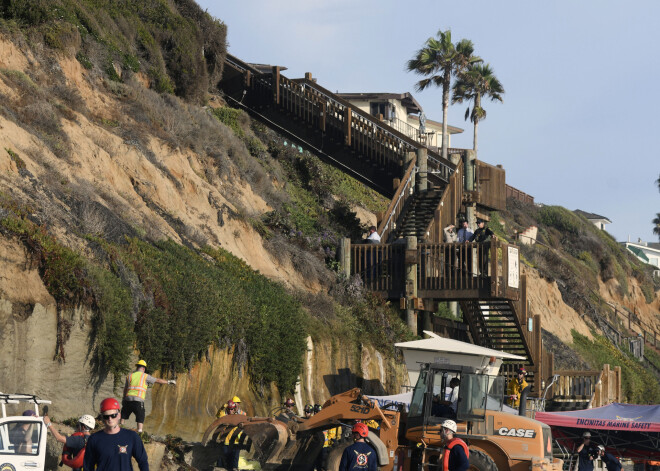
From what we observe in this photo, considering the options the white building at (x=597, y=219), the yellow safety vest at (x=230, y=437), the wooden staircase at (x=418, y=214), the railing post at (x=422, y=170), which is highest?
the white building at (x=597, y=219)

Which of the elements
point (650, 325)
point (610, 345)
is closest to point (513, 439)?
point (610, 345)

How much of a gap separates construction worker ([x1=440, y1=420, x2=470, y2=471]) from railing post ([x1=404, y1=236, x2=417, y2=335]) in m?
17.1

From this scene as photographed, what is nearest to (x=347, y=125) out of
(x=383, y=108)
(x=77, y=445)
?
(x=77, y=445)

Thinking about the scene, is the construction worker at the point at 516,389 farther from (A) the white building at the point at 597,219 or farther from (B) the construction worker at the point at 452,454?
(A) the white building at the point at 597,219

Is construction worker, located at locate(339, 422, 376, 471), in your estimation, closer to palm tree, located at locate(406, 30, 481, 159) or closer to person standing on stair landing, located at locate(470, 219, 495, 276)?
person standing on stair landing, located at locate(470, 219, 495, 276)

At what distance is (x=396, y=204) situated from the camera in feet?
108

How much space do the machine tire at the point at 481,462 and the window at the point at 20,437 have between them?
6664 mm

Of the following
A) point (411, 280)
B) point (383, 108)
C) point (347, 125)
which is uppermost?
point (383, 108)

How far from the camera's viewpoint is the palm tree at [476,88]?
67.7 m

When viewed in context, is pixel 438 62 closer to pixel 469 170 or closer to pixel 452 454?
pixel 469 170

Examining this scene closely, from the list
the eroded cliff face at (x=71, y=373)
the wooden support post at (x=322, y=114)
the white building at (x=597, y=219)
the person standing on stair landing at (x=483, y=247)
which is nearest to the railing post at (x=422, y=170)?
the wooden support post at (x=322, y=114)

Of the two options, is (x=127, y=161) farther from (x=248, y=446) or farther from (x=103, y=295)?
(x=248, y=446)

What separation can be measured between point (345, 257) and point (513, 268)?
15.2ft

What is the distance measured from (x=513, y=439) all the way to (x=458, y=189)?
17.5m
